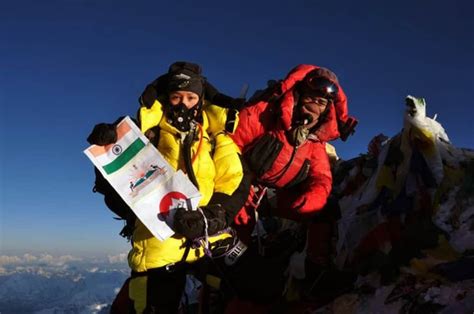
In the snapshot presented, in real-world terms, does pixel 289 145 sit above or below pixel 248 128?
below

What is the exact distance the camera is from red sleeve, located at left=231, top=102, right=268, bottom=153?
18.5 ft

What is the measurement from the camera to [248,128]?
223 inches

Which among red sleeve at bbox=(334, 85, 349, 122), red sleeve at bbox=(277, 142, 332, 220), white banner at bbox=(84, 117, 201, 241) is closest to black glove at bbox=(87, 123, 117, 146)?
white banner at bbox=(84, 117, 201, 241)

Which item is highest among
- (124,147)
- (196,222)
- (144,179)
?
(124,147)

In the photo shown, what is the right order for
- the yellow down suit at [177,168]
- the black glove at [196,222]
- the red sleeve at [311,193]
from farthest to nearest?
the red sleeve at [311,193] < the yellow down suit at [177,168] < the black glove at [196,222]

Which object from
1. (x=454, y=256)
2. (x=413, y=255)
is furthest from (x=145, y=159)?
(x=454, y=256)

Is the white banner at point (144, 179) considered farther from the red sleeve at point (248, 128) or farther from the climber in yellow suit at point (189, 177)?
the red sleeve at point (248, 128)

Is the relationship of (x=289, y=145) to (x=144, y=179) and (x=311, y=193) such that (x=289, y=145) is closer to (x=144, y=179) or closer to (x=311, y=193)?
(x=311, y=193)

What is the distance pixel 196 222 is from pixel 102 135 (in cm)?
130

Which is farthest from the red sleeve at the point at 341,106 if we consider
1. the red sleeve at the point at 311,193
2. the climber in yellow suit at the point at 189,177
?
the climber in yellow suit at the point at 189,177

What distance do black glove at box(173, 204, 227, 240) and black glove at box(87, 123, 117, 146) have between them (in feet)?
3.37

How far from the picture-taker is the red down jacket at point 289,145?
18.5ft

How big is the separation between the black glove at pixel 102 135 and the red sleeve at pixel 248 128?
1837mm

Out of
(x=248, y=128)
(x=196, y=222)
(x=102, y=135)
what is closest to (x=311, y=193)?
(x=248, y=128)
